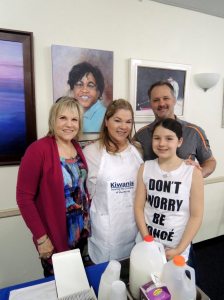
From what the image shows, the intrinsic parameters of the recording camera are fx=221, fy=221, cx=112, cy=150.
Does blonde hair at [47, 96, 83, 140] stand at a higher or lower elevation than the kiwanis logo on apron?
higher

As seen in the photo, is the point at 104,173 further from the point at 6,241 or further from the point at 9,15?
the point at 9,15

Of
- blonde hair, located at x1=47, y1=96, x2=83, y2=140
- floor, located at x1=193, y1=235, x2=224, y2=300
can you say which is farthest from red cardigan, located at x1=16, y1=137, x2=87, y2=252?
floor, located at x1=193, y1=235, x2=224, y2=300

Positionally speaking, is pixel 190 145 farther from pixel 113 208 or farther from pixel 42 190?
pixel 42 190

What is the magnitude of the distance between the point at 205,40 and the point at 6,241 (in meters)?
2.58

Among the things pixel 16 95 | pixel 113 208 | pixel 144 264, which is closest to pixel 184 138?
pixel 113 208

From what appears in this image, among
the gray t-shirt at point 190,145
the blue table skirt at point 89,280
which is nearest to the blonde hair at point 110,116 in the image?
the gray t-shirt at point 190,145

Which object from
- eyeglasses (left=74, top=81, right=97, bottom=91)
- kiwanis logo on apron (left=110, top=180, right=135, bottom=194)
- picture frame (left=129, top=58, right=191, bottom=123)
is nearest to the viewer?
kiwanis logo on apron (left=110, top=180, right=135, bottom=194)

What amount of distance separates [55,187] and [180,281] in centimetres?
74

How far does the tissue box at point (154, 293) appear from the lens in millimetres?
641

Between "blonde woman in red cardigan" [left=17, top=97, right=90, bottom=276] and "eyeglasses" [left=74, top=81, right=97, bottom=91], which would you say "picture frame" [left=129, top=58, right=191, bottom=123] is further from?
"blonde woman in red cardigan" [left=17, top=97, right=90, bottom=276]

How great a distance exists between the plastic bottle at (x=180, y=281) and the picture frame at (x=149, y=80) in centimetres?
144

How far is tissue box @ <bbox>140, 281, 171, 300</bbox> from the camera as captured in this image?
64cm

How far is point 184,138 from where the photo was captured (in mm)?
1496

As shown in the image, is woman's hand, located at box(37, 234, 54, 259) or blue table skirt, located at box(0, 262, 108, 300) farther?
woman's hand, located at box(37, 234, 54, 259)
